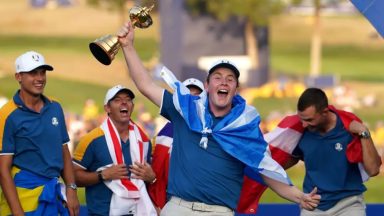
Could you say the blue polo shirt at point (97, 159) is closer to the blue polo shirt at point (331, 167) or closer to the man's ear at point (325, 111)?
the blue polo shirt at point (331, 167)

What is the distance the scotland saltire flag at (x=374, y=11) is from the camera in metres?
6.85

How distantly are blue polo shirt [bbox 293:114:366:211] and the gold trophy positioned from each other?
172 centimetres

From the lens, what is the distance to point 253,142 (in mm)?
7004

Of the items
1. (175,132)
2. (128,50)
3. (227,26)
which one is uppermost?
(227,26)

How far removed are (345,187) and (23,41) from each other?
21.7m

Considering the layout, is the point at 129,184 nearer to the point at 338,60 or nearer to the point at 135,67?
the point at 135,67

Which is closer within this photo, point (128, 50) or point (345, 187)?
point (128, 50)

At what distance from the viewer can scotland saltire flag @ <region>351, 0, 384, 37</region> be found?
685 cm

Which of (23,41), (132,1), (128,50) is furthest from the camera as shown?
(23,41)

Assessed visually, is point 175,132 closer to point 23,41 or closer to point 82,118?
point 82,118

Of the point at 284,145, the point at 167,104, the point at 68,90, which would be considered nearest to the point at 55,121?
the point at 167,104

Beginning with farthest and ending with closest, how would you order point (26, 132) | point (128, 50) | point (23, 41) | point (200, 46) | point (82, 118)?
1. point (23, 41)
2. point (200, 46)
3. point (82, 118)
4. point (26, 132)
5. point (128, 50)

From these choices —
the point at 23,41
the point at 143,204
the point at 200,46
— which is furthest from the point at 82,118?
the point at 143,204

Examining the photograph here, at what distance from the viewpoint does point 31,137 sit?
24.6 feet
